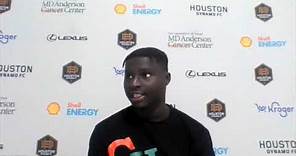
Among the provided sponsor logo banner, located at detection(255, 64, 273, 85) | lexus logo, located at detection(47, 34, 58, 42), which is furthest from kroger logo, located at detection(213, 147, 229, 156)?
lexus logo, located at detection(47, 34, 58, 42)

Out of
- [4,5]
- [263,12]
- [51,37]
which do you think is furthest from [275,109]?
[4,5]

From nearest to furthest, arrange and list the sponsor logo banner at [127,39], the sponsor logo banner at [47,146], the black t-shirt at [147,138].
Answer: the black t-shirt at [147,138] < the sponsor logo banner at [47,146] < the sponsor logo banner at [127,39]

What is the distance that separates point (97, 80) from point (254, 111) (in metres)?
0.67

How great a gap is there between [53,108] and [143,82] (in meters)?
0.63

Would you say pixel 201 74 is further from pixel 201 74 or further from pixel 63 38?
pixel 63 38

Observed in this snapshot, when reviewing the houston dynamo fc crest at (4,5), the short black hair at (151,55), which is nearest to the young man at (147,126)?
the short black hair at (151,55)

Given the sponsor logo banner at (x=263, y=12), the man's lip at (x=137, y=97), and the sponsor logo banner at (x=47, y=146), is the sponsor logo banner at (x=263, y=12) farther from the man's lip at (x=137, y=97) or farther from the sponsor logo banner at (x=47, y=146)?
the sponsor logo banner at (x=47, y=146)

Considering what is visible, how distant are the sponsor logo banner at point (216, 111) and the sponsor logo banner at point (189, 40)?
259 mm

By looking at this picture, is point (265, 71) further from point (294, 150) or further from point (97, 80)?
point (97, 80)

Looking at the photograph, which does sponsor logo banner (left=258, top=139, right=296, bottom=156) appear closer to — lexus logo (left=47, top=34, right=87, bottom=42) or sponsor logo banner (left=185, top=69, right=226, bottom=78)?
sponsor logo banner (left=185, top=69, right=226, bottom=78)

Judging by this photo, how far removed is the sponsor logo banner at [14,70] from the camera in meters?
1.46

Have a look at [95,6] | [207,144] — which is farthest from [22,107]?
[207,144]

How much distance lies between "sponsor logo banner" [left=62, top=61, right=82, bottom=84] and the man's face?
562mm

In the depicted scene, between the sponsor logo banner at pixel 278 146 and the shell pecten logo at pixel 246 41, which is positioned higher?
the shell pecten logo at pixel 246 41
